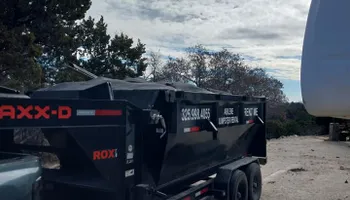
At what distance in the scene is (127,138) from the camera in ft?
15.3

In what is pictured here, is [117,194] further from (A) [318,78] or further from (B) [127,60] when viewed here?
(B) [127,60]

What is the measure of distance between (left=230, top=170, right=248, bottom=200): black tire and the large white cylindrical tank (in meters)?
4.85

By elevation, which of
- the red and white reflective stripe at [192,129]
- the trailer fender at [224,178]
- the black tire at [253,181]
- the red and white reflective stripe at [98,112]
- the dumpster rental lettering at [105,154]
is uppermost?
the red and white reflective stripe at [98,112]

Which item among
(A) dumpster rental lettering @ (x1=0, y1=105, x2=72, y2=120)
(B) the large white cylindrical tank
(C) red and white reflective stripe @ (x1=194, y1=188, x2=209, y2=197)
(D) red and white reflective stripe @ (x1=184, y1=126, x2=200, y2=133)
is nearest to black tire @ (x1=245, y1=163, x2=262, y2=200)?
(C) red and white reflective stripe @ (x1=194, y1=188, x2=209, y2=197)

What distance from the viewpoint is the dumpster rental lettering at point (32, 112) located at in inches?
121

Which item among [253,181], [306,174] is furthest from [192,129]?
[306,174]

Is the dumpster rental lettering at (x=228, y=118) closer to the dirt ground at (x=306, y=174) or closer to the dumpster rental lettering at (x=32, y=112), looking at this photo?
the dirt ground at (x=306, y=174)

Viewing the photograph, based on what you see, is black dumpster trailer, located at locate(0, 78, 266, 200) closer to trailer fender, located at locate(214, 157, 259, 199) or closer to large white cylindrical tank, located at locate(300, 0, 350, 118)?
trailer fender, located at locate(214, 157, 259, 199)

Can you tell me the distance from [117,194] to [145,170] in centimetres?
54

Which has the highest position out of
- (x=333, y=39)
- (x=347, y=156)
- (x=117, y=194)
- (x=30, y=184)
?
(x=333, y=39)

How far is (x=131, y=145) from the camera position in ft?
15.6

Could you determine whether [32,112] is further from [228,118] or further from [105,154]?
[228,118]

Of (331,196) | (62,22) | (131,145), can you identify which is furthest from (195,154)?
(62,22)

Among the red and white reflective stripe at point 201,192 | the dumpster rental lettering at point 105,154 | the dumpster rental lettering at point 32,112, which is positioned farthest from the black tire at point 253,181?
the dumpster rental lettering at point 32,112
